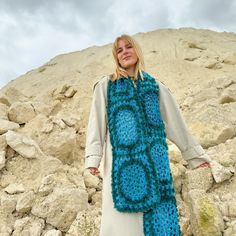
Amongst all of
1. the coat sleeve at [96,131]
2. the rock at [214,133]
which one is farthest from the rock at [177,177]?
the coat sleeve at [96,131]

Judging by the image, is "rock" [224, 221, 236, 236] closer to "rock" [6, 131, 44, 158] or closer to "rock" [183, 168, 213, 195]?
"rock" [183, 168, 213, 195]

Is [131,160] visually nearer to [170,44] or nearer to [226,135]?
[226,135]

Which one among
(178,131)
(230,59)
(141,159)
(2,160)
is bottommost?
(141,159)

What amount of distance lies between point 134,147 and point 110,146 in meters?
0.19

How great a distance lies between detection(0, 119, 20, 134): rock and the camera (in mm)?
5223

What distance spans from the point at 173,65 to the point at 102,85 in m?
7.48

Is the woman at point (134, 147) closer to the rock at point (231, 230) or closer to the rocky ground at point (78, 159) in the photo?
the rock at point (231, 230)

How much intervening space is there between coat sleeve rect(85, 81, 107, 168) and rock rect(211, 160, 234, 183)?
2.32m

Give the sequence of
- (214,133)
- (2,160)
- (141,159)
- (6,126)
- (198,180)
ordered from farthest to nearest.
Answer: (214,133)
(6,126)
(2,160)
(198,180)
(141,159)

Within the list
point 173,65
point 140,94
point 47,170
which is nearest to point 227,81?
point 173,65

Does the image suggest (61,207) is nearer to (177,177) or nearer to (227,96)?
(177,177)

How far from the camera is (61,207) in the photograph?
3.94 metres

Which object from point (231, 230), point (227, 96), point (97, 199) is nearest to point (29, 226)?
point (97, 199)

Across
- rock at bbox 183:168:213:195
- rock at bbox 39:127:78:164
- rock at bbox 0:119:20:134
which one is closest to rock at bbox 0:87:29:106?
rock at bbox 0:119:20:134
